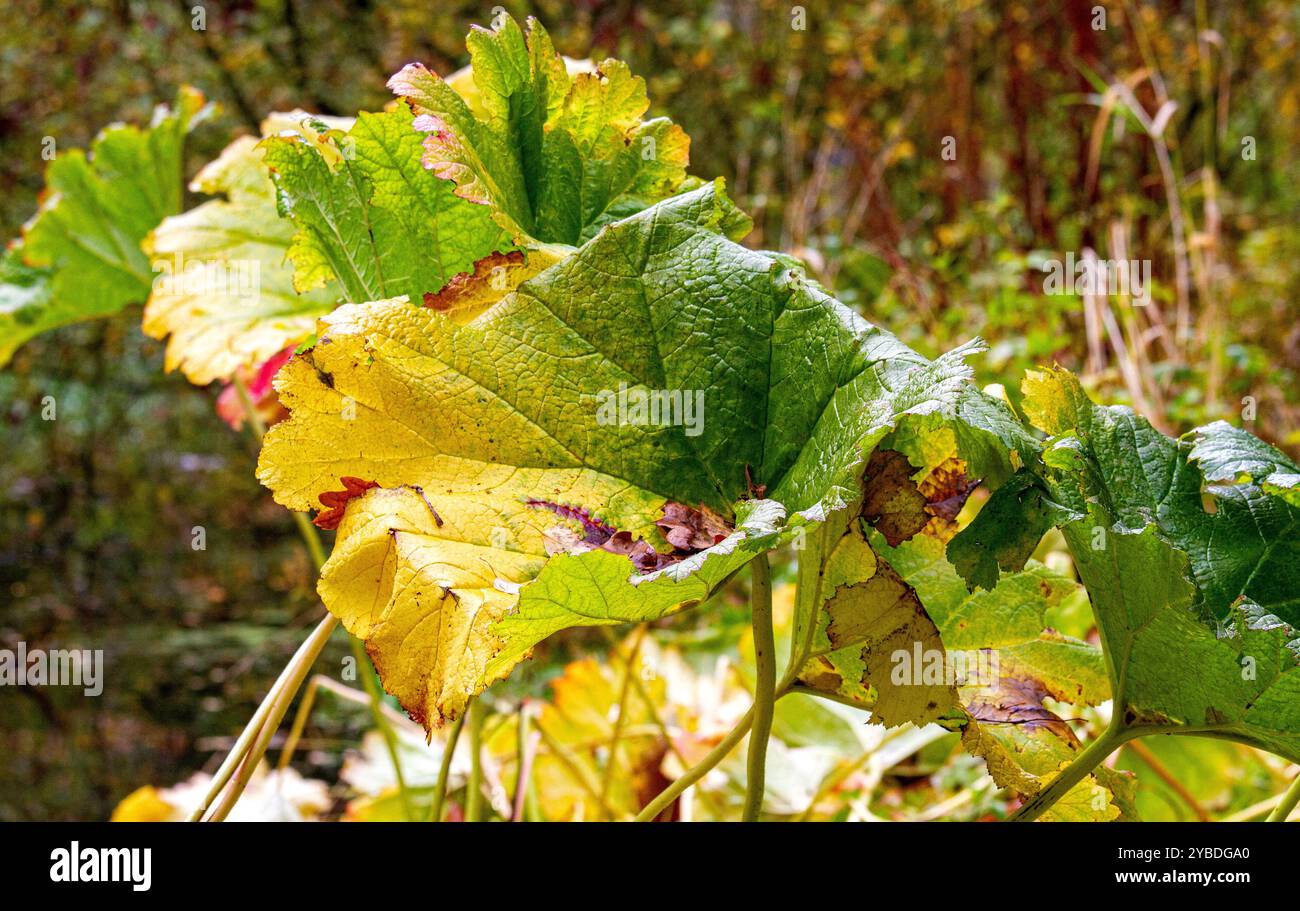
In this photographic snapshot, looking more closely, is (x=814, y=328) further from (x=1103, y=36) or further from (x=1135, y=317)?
(x=1103, y=36)

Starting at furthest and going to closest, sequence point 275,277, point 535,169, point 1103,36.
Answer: point 1103,36 < point 275,277 < point 535,169

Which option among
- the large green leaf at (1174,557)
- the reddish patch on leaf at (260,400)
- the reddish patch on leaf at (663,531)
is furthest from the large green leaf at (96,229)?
the large green leaf at (1174,557)

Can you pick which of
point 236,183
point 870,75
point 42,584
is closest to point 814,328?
point 236,183

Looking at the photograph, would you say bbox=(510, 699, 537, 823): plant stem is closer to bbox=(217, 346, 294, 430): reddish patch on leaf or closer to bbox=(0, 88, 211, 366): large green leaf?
bbox=(217, 346, 294, 430): reddish patch on leaf

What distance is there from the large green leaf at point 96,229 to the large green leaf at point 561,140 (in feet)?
2.13

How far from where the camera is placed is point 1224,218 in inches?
135

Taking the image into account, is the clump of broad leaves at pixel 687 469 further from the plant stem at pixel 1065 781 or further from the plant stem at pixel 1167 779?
the plant stem at pixel 1167 779

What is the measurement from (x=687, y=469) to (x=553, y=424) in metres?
0.07

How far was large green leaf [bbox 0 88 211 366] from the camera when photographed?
1.12 metres

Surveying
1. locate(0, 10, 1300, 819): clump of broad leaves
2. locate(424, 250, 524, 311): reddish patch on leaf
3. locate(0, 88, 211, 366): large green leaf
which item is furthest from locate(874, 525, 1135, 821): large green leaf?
locate(0, 88, 211, 366): large green leaf

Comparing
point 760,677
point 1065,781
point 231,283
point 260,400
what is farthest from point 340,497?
point 260,400

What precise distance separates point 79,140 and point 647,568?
4.08 m

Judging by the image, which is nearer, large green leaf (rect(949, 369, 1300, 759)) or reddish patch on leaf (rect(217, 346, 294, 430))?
large green leaf (rect(949, 369, 1300, 759))
